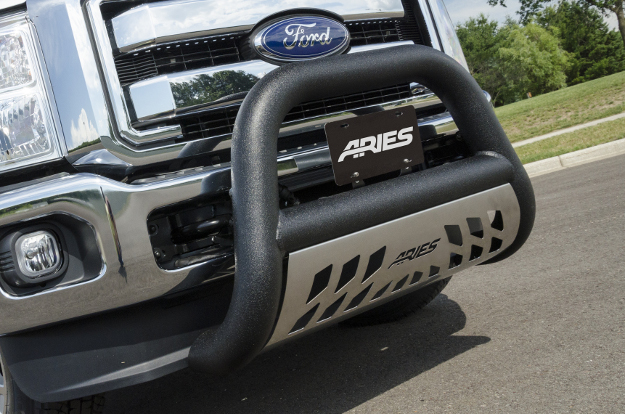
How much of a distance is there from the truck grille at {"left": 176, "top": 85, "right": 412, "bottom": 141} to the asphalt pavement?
111 cm

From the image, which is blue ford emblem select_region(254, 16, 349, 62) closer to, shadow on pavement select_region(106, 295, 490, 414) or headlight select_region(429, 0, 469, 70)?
headlight select_region(429, 0, 469, 70)

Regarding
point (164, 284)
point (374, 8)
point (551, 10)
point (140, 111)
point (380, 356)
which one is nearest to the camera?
point (164, 284)

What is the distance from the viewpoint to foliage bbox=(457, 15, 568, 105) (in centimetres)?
6762

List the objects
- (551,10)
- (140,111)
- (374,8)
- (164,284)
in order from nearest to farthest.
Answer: (164,284) → (140,111) → (374,8) → (551,10)

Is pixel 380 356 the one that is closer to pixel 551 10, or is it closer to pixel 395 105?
pixel 395 105

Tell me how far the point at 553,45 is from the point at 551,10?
13.1 ft

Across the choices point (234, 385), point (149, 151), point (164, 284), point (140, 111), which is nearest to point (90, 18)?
point (140, 111)

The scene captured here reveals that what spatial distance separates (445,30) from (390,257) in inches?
46.5

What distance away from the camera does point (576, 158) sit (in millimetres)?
7875

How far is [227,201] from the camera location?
1944mm

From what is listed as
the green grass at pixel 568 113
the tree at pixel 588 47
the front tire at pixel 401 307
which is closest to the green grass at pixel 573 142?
the green grass at pixel 568 113

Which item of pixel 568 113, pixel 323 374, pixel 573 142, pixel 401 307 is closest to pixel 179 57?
pixel 323 374

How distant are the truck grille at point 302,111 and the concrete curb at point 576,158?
5.87 metres

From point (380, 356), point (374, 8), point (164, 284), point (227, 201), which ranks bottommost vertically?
point (380, 356)
